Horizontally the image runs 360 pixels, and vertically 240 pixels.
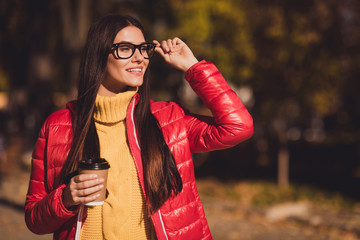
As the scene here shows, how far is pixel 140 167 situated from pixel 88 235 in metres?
0.43

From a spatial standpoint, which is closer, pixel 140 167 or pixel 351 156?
pixel 140 167

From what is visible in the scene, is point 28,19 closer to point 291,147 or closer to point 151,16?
point 151,16

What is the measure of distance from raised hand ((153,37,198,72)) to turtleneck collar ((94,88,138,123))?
0.28 m

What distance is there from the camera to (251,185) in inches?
451

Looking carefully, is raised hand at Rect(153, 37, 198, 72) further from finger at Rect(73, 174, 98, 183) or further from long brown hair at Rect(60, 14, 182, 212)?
finger at Rect(73, 174, 98, 183)

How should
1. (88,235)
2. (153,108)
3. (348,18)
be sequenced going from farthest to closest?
(348,18), (153,108), (88,235)

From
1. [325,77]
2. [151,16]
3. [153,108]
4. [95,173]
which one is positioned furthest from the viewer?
[151,16]

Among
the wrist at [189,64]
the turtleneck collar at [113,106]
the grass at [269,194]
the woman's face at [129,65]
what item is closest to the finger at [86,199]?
the turtleneck collar at [113,106]

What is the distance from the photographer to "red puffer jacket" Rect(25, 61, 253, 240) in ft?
6.40

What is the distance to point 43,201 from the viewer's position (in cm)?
192

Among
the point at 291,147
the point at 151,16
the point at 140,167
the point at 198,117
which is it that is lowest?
the point at 291,147

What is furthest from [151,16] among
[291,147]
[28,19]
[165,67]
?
[291,147]

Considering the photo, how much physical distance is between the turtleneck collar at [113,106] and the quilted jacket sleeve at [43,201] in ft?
0.81

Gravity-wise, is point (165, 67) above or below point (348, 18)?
below
